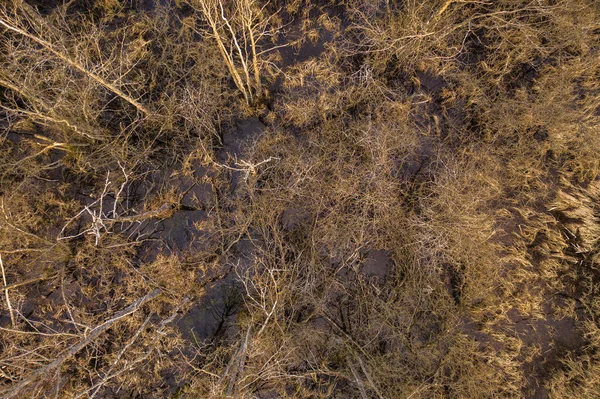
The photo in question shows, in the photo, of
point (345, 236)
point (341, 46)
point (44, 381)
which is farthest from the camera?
point (341, 46)

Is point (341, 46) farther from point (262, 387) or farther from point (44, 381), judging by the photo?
point (44, 381)

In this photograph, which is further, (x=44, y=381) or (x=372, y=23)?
(x=372, y=23)

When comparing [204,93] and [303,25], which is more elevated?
[303,25]

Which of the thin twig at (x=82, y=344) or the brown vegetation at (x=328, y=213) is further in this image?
the brown vegetation at (x=328, y=213)

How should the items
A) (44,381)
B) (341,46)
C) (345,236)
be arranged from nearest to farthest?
(44,381) → (345,236) → (341,46)

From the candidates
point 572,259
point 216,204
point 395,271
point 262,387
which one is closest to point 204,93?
point 216,204

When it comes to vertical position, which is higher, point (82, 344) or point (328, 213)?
point (328, 213)

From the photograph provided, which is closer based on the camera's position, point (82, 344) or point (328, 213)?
point (82, 344)

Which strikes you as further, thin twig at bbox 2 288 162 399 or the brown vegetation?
the brown vegetation
